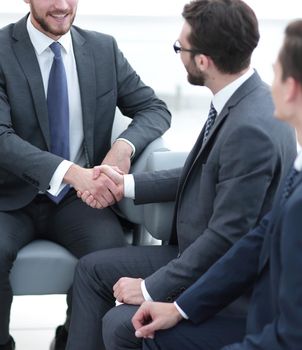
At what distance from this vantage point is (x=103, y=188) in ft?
8.27

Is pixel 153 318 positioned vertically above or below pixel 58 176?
below

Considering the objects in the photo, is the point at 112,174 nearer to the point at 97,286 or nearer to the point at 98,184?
the point at 98,184

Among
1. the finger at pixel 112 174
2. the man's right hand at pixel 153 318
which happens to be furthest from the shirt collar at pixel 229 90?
the man's right hand at pixel 153 318

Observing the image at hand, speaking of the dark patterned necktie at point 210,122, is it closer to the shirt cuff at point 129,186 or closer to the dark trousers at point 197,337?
the shirt cuff at point 129,186

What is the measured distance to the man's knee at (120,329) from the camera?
2.10 metres

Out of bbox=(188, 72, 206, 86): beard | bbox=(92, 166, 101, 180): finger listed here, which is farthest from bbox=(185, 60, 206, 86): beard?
bbox=(92, 166, 101, 180): finger

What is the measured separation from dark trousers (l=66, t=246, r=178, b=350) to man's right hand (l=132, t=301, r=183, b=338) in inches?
13.0

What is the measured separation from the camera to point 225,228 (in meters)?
2.04

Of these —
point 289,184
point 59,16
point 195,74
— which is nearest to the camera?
point 289,184

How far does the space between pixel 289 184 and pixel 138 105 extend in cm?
125

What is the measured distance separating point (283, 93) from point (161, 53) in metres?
2.98

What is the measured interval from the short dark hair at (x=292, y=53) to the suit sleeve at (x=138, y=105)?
3.78 ft

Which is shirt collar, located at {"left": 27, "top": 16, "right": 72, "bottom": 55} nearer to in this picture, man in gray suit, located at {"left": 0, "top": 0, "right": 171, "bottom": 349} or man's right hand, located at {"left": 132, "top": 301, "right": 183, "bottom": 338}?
man in gray suit, located at {"left": 0, "top": 0, "right": 171, "bottom": 349}

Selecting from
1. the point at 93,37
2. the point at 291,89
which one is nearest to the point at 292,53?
the point at 291,89
